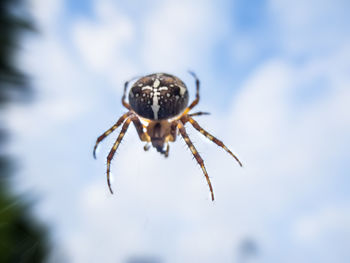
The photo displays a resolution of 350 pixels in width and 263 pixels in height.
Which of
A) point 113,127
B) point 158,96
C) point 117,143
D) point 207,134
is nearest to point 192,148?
point 207,134

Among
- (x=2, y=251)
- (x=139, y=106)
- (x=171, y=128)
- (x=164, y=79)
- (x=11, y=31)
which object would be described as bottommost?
(x=2, y=251)

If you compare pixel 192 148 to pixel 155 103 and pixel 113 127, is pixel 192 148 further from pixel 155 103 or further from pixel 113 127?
pixel 113 127

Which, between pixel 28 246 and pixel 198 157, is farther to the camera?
pixel 198 157

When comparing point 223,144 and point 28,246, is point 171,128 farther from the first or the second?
point 28,246

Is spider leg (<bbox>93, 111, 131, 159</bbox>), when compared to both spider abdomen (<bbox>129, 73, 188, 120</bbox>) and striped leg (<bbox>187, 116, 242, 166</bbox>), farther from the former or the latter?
striped leg (<bbox>187, 116, 242, 166</bbox>)

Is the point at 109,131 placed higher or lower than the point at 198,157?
higher

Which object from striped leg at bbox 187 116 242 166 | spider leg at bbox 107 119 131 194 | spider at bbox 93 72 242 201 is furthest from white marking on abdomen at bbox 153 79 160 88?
spider leg at bbox 107 119 131 194

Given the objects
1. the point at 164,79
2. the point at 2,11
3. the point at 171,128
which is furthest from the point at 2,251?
the point at 2,11

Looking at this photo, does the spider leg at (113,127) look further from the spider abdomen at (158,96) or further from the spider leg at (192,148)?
the spider leg at (192,148)
